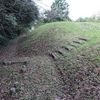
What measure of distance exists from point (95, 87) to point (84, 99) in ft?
1.93

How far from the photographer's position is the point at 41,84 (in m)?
3.76

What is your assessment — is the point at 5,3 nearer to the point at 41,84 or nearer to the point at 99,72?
the point at 41,84

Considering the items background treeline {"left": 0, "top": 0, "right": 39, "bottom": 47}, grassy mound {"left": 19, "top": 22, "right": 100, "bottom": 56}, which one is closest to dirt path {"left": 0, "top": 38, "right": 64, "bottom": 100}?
background treeline {"left": 0, "top": 0, "right": 39, "bottom": 47}

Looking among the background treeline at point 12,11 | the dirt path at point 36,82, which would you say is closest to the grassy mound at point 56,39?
the background treeline at point 12,11

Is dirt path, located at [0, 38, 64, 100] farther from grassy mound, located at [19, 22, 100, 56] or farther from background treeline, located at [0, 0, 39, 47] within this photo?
grassy mound, located at [19, 22, 100, 56]

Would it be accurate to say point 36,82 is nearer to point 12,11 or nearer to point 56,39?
point 56,39

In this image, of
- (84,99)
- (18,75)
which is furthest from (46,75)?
(84,99)

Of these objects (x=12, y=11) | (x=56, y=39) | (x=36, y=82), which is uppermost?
(x=12, y=11)

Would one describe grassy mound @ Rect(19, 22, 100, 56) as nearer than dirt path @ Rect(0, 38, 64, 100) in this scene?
No

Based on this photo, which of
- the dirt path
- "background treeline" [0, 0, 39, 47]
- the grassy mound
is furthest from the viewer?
the grassy mound

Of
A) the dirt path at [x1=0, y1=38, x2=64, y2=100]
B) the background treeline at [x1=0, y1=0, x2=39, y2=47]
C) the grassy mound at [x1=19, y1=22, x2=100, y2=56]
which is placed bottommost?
the dirt path at [x1=0, y1=38, x2=64, y2=100]

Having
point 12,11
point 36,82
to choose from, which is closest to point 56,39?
point 12,11

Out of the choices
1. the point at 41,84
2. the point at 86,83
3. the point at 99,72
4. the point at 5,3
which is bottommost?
the point at 41,84

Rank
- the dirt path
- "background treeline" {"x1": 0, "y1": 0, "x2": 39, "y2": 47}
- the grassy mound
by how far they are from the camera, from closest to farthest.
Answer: the dirt path → "background treeline" {"x1": 0, "y1": 0, "x2": 39, "y2": 47} → the grassy mound
